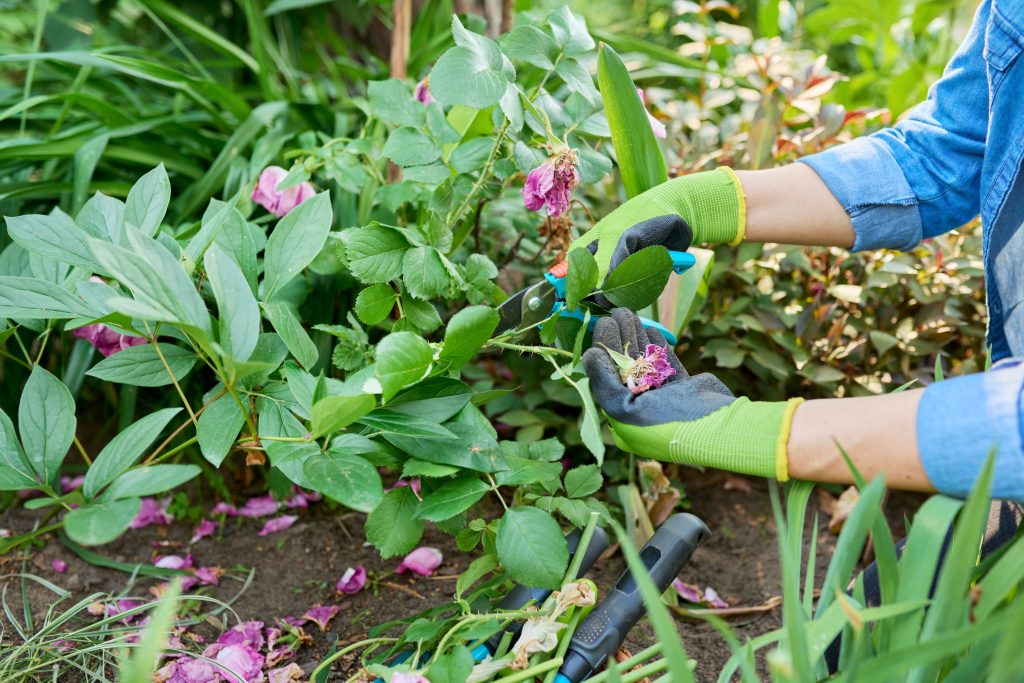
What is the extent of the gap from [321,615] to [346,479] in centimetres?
52

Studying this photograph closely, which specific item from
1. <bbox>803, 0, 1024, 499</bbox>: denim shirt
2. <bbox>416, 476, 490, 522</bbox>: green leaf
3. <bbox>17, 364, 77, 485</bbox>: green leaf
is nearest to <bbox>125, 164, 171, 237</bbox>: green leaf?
<bbox>17, 364, 77, 485</bbox>: green leaf

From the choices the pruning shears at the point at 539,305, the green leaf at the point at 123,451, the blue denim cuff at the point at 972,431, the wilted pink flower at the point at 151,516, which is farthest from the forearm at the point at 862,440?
the wilted pink flower at the point at 151,516

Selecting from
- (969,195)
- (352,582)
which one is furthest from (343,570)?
(969,195)

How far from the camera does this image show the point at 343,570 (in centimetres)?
130

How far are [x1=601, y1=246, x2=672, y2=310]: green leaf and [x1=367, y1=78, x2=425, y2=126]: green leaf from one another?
14.7 inches

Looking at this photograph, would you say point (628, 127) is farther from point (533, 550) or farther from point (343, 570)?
point (343, 570)

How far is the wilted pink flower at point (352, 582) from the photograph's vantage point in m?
1.23

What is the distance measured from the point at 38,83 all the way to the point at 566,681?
197 cm

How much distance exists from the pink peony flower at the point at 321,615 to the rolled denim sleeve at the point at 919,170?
0.90 metres

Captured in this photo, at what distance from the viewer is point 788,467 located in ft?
2.63

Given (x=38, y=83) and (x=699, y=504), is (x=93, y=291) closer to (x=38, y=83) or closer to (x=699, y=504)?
(x=699, y=504)

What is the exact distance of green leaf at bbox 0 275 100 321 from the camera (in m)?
0.79

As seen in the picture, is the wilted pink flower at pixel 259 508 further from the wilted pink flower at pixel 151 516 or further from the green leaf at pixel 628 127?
the green leaf at pixel 628 127

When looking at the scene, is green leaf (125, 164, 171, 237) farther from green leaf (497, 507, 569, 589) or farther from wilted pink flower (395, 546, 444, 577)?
wilted pink flower (395, 546, 444, 577)
